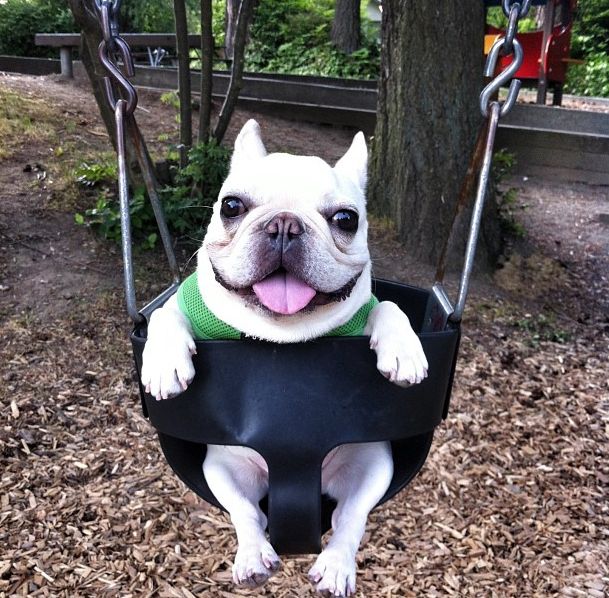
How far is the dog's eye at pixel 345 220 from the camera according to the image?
Answer: 1.96 meters

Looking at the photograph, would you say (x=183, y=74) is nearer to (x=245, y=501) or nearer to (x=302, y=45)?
A: (x=245, y=501)

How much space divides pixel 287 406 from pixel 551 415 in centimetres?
305

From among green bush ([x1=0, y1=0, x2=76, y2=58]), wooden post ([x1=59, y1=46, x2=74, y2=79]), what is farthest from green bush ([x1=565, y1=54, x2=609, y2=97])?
green bush ([x1=0, y1=0, x2=76, y2=58])

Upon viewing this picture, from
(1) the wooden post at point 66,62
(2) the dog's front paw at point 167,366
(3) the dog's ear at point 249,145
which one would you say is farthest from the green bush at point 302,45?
(2) the dog's front paw at point 167,366

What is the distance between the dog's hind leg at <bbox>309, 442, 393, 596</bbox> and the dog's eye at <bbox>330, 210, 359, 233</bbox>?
29.7 inches

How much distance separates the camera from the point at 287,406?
1.78 m

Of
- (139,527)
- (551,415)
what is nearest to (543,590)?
(551,415)

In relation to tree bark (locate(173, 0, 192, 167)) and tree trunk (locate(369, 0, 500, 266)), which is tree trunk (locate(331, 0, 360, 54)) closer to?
tree trunk (locate(369, 0, 500, 266))

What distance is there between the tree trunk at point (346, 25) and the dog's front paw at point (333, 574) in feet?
46.5

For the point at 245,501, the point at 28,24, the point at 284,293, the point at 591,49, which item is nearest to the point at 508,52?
the point at 284,293

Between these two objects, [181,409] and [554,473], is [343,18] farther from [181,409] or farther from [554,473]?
[181,409]

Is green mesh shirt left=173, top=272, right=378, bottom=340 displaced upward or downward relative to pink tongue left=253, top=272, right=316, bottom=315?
downward

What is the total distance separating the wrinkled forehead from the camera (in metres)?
1.96

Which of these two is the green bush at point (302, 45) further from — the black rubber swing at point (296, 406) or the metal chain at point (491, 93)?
the black rubber swing at point (296, 406)
